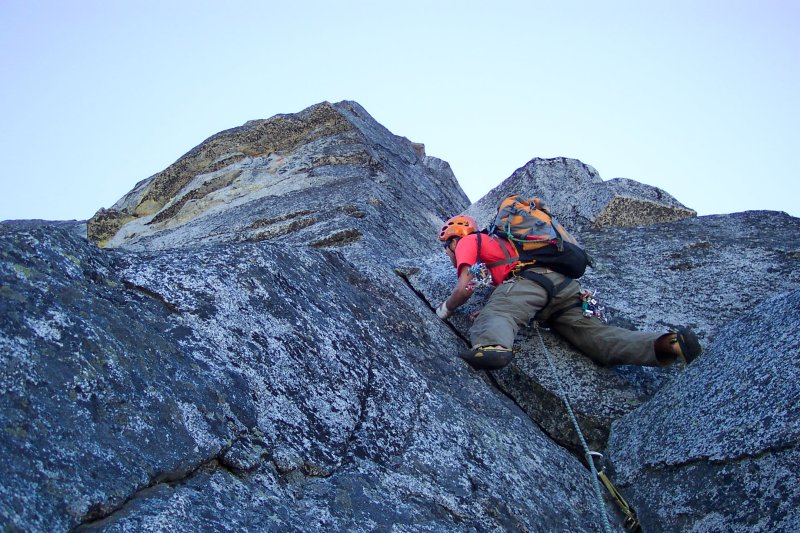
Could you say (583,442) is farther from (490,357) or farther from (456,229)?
(456,229)

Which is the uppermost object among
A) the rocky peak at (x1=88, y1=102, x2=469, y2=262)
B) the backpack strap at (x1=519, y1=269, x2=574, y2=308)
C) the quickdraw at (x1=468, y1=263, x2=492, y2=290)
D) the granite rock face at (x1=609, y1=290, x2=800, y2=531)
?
the rocky peak at (x1=88, y1=102, x2=469, y2=262)

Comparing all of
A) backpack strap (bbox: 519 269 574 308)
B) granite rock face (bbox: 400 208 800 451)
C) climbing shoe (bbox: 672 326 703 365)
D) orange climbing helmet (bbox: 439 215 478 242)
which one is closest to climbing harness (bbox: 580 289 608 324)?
backpack strap (bbox: 519 269 574 308)

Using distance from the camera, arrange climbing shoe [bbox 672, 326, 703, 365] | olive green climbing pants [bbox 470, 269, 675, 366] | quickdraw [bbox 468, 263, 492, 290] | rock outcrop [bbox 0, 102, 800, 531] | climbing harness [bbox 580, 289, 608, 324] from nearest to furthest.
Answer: rock outcrop [bbox 0, 102, 800, 531], climbing shoe [bbox 672, 326, 703, 365], olive green climbing pants [bbox 470, 269, 675, 366], climbing harness [bbox 580, 289, 608, 324], quickdraw [bbox 468, 263, 492, 290]

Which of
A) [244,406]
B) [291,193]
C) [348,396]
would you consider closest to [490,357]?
[348,396]

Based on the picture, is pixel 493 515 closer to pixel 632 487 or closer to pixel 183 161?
pixel 632 487

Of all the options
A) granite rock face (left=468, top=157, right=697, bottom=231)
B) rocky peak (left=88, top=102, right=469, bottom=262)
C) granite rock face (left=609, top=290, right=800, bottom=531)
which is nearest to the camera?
granite rock face (left=609, top=290, right=800, bottom=531)

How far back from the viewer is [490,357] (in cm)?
689

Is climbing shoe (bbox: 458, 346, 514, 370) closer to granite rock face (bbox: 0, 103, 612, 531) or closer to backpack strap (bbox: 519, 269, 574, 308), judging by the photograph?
granite rock face (bbox: 0, 103, 612, 531)

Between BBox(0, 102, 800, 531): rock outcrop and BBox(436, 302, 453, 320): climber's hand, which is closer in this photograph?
BBox(0, 102, 800, 531): rock outcrop

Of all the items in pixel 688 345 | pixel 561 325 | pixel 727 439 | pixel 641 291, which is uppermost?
pixel 561 325

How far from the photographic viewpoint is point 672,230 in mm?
10156

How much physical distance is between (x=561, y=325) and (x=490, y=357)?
1503 millimetres

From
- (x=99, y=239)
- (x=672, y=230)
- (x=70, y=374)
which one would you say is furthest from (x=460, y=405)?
(x=99, y=239)

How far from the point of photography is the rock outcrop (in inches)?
148
